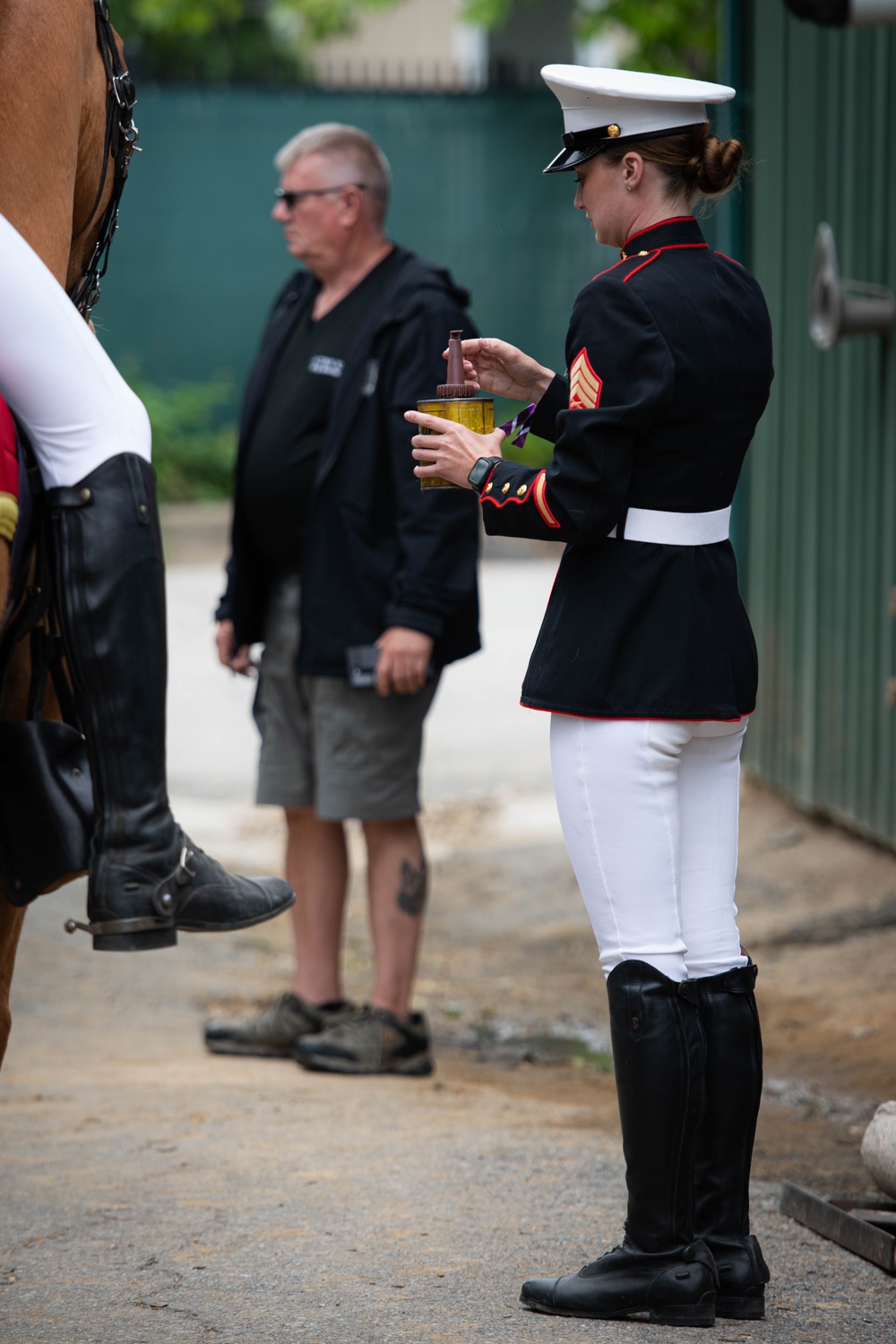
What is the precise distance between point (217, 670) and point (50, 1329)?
328 inches

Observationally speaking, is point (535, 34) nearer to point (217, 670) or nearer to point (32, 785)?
point (217, 670)

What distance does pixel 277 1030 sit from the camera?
15.9 ft

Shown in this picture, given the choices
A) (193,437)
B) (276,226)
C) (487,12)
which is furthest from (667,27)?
(193,437)

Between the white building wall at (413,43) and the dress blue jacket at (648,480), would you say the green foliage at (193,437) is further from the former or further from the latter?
the dress blue jacket at (648,480)

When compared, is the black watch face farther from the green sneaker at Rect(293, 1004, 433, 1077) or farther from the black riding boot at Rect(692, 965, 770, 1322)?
the green sneaker at Rect(293, 1004, 433, 1077)

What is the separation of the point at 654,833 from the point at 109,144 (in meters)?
1.45

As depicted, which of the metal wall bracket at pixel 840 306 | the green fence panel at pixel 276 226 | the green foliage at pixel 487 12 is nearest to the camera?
the metal wall bracket at pixel 840 306

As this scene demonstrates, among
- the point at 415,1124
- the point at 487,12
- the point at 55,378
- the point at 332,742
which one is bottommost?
the point at 415,1124

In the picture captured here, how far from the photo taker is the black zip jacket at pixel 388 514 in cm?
448

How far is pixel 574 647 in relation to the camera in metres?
2.76

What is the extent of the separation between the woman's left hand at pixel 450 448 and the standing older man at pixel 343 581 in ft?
5.45

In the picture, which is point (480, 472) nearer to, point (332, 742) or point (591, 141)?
point (591, 141)

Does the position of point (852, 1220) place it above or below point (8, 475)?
below

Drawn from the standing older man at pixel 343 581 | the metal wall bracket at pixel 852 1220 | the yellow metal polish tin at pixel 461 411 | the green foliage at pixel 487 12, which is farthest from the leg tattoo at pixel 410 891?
the green foliage at pixel 487 12
